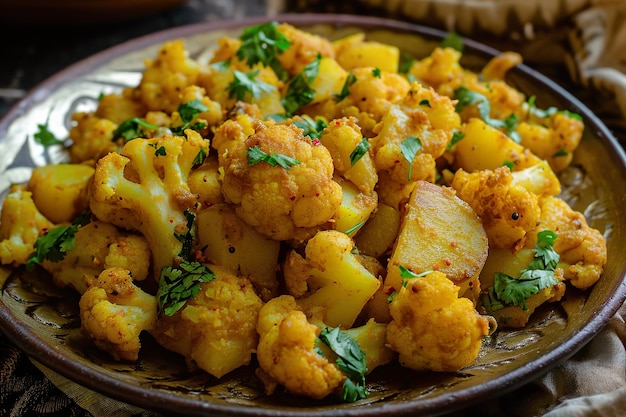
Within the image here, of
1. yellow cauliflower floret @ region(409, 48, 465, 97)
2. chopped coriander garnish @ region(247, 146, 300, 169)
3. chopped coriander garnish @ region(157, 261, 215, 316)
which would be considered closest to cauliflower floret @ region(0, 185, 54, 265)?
chopped coriander garnish @ region(157, 261, 215, 316)

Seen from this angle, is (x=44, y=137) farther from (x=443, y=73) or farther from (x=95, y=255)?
(x=443, y=73)

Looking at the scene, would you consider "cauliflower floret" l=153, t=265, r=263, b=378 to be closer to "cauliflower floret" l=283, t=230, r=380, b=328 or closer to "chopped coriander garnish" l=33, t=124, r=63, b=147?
"cauliflower floret" l=283, t=230, r=380, b=328

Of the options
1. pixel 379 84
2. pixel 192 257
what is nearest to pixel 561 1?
pixel 379 84

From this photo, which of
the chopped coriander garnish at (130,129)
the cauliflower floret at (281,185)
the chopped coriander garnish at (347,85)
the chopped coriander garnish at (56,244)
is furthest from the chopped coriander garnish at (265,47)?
the chopped coriander garnish at (56,244)

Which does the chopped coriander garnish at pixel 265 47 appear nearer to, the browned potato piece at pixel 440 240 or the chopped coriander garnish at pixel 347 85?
the chopped coriander garnish at pixel 347 85

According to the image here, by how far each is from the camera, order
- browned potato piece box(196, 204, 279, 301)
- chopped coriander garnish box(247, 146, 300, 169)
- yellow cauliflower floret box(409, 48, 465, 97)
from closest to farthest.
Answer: chopped coriander garnish box(247, 146, 300, 169) < browned potato piece box(196, 204, 279, 301) < yellow cauliflower floret box(409, 48, 465, 97)

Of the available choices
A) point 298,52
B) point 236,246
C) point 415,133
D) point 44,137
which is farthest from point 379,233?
point 44,137
